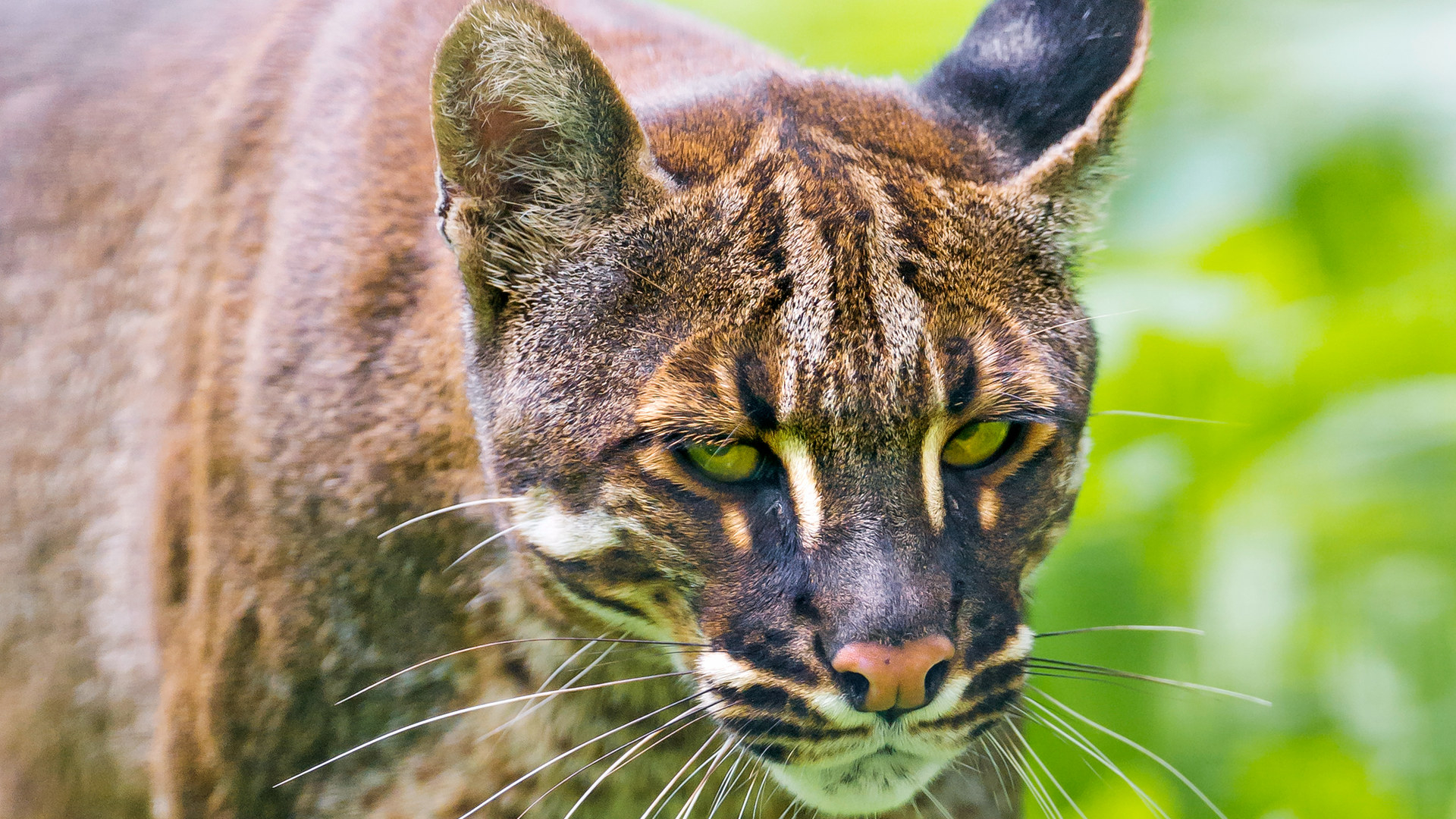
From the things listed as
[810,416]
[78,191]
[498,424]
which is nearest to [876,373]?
[810,416]

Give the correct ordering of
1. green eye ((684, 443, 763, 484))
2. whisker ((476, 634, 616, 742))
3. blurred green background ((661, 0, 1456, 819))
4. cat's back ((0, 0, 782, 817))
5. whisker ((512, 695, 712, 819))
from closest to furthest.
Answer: green eye ((684, 443, 763, 484)) → whisker ((512, 695, 712, 819)) → whisker ((476, 634, 616, 742)) → cat's back ((0, 0, 782, 817)) → blurred green background ((661, 0, 1456, 819))

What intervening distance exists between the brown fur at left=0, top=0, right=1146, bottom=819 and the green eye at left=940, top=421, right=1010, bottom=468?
7 centimetres

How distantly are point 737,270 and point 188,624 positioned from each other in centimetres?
181

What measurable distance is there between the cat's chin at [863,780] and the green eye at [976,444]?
61 centimetres

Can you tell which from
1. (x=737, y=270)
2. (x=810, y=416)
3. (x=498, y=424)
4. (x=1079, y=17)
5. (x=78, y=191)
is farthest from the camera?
(x=78, y=191)

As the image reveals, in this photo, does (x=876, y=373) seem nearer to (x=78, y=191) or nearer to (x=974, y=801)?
(x=974, y=801)

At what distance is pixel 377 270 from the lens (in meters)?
3.60

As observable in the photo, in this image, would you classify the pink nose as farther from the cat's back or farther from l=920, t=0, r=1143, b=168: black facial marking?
l=920, t=0, r=1143, b=168: black facial marking

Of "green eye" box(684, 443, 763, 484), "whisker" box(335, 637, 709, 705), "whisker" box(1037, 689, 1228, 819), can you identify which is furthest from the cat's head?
"whisker" box(1037, 689, 1228, 819)

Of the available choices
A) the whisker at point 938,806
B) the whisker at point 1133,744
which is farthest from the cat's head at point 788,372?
the whisker at point 938,806

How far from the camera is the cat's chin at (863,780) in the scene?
290cm

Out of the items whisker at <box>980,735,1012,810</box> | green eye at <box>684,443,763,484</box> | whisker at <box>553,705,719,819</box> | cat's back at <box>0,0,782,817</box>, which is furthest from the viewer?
whisker at <box>980,735,1012,810</box>

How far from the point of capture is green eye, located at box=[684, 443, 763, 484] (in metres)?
2.85

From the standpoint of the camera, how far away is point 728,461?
2.87 meters
